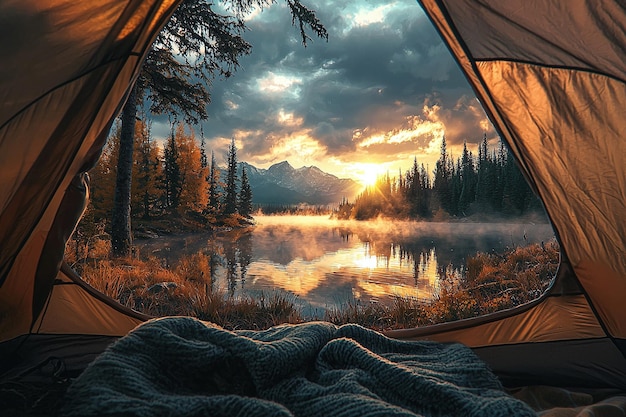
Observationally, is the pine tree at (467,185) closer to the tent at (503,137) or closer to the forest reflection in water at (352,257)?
the forest reflection in water at (352,257)

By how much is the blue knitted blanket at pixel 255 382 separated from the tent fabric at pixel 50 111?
0.81 meters

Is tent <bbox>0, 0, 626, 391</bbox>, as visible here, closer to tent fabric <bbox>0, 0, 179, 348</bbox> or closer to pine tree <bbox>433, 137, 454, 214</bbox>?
tent fabric <bbox>0, 0, 179, 348</bbox>

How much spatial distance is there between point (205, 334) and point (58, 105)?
3.41 feet

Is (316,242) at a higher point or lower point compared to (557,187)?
lower

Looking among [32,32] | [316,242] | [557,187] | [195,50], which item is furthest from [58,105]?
[316,242]

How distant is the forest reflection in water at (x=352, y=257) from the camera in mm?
5469

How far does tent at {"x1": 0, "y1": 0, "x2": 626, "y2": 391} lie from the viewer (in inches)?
57.7

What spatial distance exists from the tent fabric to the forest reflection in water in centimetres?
235

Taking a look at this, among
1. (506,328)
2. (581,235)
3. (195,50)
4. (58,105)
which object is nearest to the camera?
(58,105)

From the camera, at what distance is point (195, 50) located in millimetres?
6816

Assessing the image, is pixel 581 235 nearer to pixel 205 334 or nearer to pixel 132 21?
pixel 205 334

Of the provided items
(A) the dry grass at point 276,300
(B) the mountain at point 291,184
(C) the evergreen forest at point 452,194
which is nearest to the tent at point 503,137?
(A) the dry grass at point 276,300

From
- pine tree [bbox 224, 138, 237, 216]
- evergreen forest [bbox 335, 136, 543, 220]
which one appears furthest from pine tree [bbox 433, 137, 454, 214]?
pine tree [bbox 224, 138, 237, 216]

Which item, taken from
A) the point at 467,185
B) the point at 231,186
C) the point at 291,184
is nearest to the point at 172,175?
the point at 231,186
